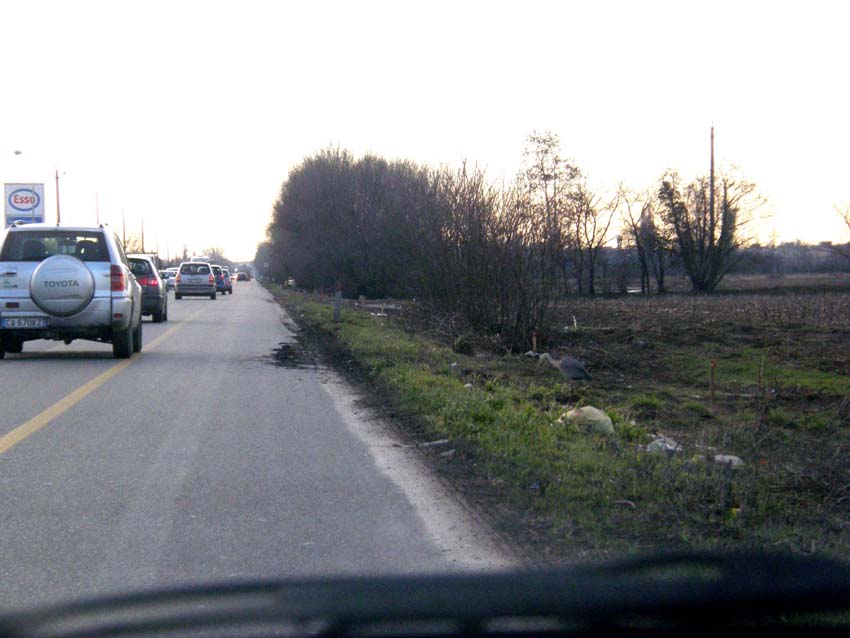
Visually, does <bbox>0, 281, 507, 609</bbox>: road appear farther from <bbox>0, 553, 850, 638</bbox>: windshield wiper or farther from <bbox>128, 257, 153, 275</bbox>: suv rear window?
<bbox>128, 257, 153, 275</bbox>: suv rear window

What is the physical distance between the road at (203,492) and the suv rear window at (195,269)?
34.9m

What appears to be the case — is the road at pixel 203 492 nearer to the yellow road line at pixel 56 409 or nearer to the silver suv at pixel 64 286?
the yellow road line at pixel 56 409

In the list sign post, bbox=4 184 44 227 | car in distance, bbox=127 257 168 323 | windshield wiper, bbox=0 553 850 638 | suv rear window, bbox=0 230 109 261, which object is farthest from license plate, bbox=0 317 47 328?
sign post, bbox=4 184 44 227

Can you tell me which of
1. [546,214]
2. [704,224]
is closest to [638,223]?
[704,224]

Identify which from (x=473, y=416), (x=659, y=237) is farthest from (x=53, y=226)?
(x=659, y=237)

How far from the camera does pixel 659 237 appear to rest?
57.0m

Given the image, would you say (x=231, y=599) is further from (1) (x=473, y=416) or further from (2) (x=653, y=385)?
(2) (x=653, y=385)

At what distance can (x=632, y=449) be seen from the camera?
8117 millimetres

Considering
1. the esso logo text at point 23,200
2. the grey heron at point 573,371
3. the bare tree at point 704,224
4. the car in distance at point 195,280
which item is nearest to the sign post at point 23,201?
A: the esso logo text at point 23,200

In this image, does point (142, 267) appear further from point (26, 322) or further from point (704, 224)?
point (704, 224)

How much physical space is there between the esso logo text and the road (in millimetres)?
54173

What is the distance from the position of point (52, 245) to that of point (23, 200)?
51.7m

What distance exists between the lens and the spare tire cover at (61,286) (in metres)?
14.9

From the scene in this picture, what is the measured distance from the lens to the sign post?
205 ft
